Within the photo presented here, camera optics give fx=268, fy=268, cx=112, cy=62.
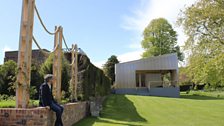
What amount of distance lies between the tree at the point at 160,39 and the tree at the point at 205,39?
25.7 metres

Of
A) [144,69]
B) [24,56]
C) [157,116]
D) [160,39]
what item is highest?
[160,39]

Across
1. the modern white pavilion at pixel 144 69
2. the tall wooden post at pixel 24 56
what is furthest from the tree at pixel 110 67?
the tall wooden post at pixel 24 56

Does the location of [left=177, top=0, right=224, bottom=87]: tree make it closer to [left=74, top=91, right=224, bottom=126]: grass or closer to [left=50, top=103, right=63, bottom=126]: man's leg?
[left=74, top=91, right=224, bottom=126]: grass

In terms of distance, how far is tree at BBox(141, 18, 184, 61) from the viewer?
42.9 meters

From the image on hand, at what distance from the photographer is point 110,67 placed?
4509cm

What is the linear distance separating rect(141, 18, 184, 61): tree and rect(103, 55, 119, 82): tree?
18.4 feet

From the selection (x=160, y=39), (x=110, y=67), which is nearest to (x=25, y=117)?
(x=160, y=39)

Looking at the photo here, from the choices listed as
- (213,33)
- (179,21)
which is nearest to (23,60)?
(213,33)

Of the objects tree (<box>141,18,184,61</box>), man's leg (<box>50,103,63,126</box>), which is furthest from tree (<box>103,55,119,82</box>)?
man's leg (<box>50,103,63,126</box>)

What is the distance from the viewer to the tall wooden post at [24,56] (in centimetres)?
480

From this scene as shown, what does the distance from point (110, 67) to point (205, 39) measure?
Answer: 30.3 metres

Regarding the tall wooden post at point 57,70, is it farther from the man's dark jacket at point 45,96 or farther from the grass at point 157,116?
the man's dark jacket at point 45,96

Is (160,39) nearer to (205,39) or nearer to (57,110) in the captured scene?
(205,39)

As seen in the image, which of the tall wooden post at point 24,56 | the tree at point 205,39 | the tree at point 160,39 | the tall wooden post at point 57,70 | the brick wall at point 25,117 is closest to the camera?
the brick wall at point 25,117
